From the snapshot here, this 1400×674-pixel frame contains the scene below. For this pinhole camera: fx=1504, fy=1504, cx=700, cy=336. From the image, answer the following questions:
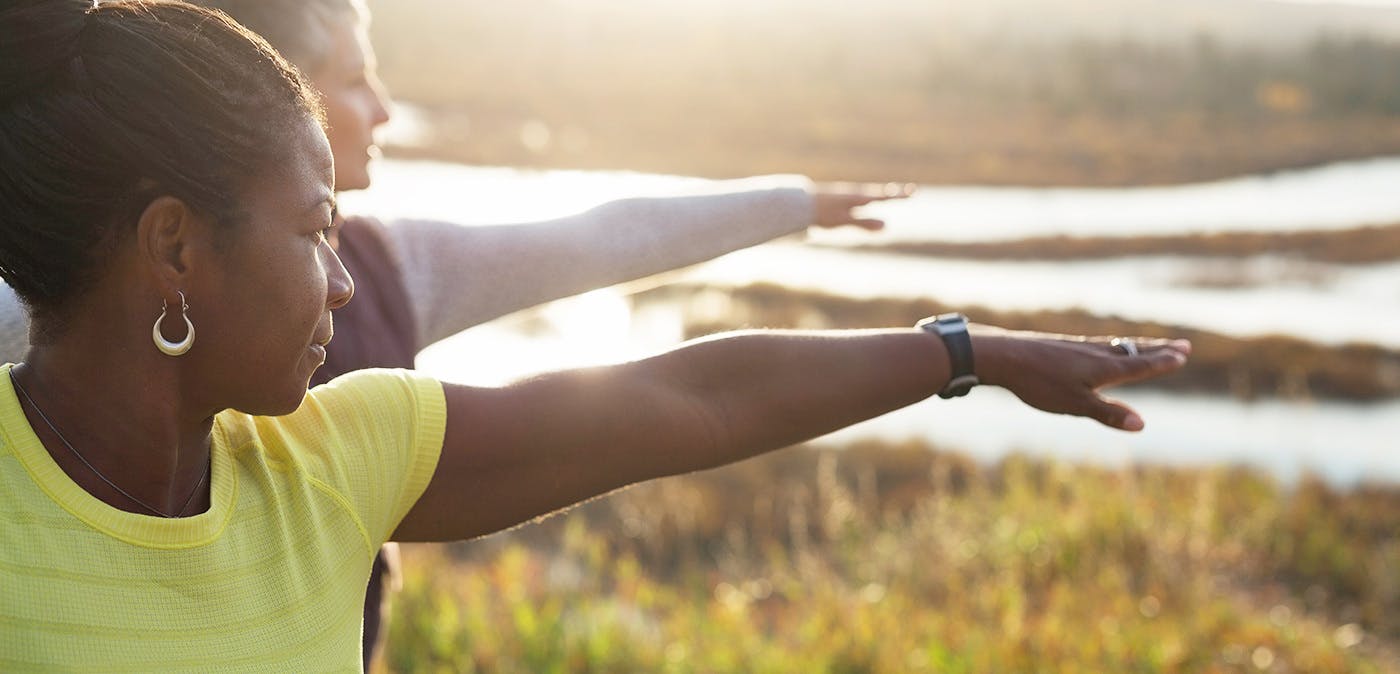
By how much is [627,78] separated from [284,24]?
3010 centimetres

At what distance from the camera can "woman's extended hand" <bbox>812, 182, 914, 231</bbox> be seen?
9.38 feet

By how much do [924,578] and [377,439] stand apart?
485cm

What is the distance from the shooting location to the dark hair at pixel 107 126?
1420 millimetres

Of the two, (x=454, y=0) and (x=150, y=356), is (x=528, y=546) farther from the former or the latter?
(x=454, y=0)

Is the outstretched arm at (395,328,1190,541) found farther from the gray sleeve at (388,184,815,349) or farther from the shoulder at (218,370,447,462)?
the gray sleeve at (388,184,815,349)

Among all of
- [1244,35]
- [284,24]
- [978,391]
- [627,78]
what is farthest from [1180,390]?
[1244,35]

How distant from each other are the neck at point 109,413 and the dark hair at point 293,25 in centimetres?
101

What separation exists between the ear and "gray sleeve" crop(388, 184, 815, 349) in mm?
1032

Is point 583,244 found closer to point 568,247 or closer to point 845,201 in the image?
point 568,247

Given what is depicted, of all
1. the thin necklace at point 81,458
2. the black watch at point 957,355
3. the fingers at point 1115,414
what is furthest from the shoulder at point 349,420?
the fingers at point 1115,414

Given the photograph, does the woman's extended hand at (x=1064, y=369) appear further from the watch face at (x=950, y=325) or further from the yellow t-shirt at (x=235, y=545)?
the yellow t-shirt at (x=235, y=545)

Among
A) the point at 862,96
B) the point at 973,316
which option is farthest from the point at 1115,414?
the point at 862,96

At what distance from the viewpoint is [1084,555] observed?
21.8ft

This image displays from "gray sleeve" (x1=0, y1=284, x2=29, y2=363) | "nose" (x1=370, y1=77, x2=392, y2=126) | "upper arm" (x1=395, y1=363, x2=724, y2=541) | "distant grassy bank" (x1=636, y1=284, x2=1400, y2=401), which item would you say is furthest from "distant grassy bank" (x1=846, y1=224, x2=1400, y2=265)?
"gray sleeve" (x1=0, y1=284, x2=29, y2=363)
